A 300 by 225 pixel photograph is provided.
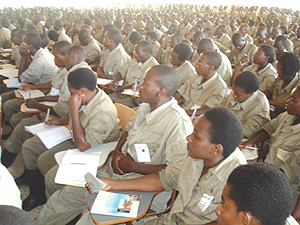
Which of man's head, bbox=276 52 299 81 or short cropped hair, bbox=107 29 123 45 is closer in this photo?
man's head, bbox=276 52 299 81

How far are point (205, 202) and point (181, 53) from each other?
9.77ft

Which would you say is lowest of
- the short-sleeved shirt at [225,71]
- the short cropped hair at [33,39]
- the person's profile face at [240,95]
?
the short-sleeved shirt at [225,71]

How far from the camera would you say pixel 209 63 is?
10.7 feet

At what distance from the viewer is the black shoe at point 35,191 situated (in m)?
2.40

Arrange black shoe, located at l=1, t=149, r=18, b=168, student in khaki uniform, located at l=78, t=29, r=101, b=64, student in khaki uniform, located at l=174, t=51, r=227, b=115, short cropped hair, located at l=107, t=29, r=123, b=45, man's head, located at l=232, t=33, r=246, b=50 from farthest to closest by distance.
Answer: man's head, located at l=232, t=33, r=246, b=50, student in khaki uniform, located at l=78, t=29, r=101, b=64, short cropped hair, located at l=107, t=29, r=123, b=45, student in khaki uniform, located at l=174, t=51, r=227, b=115, black shoe, located at l=1, t=149, r=18, b=168

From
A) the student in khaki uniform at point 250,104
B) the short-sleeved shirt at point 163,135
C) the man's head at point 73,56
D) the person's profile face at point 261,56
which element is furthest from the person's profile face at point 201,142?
the person's profile face at point 261,56

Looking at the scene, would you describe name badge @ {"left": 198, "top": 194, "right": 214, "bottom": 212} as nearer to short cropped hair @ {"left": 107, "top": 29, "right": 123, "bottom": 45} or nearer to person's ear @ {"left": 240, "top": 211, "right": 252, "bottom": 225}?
person's ear @ {"left": 240, "top": 211, "right": 252, "bottom": 225}

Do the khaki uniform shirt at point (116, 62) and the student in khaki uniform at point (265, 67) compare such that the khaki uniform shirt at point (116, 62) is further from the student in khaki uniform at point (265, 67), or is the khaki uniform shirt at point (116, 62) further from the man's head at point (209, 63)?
the student in khaki uniform at point (265, 67)

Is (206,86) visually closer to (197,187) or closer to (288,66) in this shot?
(288,66)

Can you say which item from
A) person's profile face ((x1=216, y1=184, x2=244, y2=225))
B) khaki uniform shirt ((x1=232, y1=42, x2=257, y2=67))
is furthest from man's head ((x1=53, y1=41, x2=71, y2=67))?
khaki uniform shirt ((x1=232, y1=42, x2=257, y2=67))

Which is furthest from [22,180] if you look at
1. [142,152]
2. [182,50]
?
[182,50]

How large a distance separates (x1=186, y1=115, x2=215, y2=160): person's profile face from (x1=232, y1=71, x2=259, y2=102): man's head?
4.50 ft

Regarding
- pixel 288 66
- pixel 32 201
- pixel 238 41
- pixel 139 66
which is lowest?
pixel 32 201

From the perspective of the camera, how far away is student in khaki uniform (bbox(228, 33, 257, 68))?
227 inches
